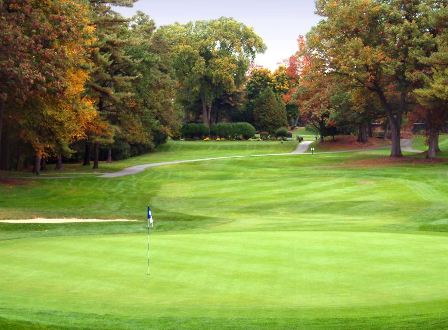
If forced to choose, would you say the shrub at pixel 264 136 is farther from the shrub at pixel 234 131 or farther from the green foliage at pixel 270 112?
the shrub at pixel 234 131

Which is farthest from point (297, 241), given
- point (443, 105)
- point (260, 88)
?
Result: point (260, 88)

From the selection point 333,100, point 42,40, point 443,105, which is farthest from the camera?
point 333,100

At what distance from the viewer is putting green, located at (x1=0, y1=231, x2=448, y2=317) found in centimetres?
1011

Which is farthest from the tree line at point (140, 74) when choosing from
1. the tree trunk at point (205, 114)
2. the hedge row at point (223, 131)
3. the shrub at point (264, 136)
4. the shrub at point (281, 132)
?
the shrub at point (264, 136)

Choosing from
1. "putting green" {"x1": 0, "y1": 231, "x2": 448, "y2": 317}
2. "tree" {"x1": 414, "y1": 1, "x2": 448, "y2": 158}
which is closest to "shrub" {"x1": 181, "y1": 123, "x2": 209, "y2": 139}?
"tree" {"x1": 414, "y1": 1, "x2": 448, "y2": 158}

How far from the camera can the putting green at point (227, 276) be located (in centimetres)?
1011

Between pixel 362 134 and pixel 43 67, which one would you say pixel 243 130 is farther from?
pixel 43 67

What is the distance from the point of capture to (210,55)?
350ft

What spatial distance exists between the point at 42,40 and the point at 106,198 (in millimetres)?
10716

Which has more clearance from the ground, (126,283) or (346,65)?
(346,65)

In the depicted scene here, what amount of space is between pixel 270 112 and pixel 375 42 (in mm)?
46817

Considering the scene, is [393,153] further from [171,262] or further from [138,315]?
[138,315]

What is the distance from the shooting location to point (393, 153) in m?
65.6

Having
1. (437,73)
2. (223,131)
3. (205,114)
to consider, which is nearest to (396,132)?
(437,73)
